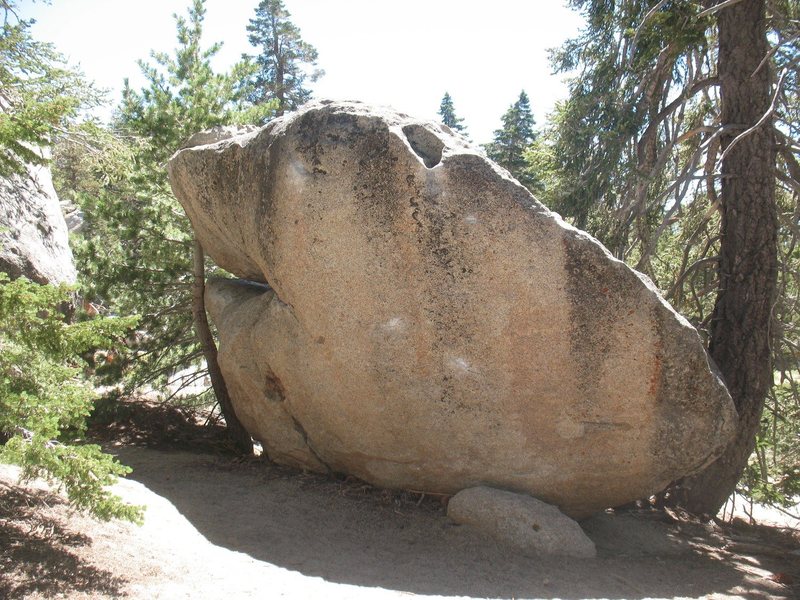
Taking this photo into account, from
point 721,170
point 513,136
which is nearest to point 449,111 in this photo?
point 513,136

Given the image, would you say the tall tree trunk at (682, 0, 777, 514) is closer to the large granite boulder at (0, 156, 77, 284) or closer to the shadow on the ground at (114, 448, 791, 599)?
the shadow on the ground at (114, 448, 791, 599)

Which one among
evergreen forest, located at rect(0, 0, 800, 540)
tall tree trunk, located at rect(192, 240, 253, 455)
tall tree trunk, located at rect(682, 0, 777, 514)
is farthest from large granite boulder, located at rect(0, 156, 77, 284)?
tall tree trunk, located at rect(682, 0, 777, 514)

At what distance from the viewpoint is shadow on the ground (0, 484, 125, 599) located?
3.85m

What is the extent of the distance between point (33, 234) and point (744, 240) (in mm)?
8046

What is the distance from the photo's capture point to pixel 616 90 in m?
7.56

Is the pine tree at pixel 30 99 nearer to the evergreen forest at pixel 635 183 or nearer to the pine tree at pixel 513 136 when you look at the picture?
the evergreen forest at pixel 635 183

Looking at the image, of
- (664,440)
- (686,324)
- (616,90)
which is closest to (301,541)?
(664,440)

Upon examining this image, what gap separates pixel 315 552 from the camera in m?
5.30

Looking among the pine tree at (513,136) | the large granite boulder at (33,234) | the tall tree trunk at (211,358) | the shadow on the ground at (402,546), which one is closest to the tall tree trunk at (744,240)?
the shadow on the ground at (402,546)

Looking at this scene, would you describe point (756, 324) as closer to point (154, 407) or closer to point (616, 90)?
point (616, 90)

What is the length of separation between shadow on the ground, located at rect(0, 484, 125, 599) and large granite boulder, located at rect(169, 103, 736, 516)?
2.37 meters

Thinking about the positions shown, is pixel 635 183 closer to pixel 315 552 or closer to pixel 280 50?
pixel 315 552

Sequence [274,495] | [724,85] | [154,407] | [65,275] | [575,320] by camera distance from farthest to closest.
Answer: [154,407] < [65,275] < [724,85] < [274,495] < [575,320]

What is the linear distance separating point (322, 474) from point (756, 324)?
15.6 ft
